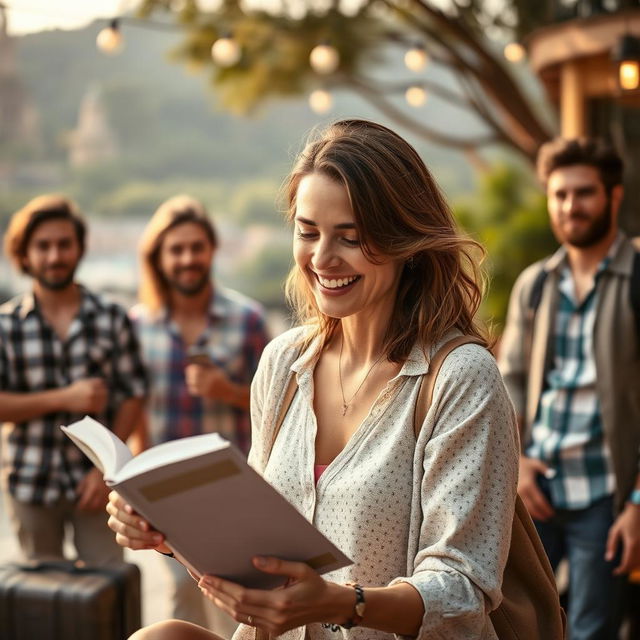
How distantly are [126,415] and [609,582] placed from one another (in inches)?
74.9

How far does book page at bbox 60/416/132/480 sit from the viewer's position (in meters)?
1.77

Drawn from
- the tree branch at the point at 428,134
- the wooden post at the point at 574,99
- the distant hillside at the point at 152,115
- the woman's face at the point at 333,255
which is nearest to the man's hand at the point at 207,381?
the woman's face at the point at 333,255

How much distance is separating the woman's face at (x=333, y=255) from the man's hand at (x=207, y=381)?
78.3 inches

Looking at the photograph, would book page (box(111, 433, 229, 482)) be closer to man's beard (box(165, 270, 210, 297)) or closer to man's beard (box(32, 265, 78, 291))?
man's beard (box(32, 265, 78, 291))

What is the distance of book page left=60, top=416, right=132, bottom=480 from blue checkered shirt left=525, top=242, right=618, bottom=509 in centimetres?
213

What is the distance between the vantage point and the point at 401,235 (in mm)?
2191

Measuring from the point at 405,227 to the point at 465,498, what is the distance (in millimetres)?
543

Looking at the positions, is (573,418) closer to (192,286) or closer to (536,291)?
(536,291)

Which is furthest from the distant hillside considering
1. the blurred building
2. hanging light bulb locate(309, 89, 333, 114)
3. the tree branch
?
hanging light bulb locate(309, 89, 333, 114)

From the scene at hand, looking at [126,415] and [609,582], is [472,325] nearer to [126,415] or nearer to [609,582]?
[609,582]

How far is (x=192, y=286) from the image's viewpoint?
177 inches

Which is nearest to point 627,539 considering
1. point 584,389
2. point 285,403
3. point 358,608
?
point 584,389

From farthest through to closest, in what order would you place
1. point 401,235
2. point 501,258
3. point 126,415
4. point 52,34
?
1. point 52,34
2. point 501,258
3. point 126,415
4. point 401,235

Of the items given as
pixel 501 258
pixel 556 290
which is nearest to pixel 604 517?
pixel 556 290
